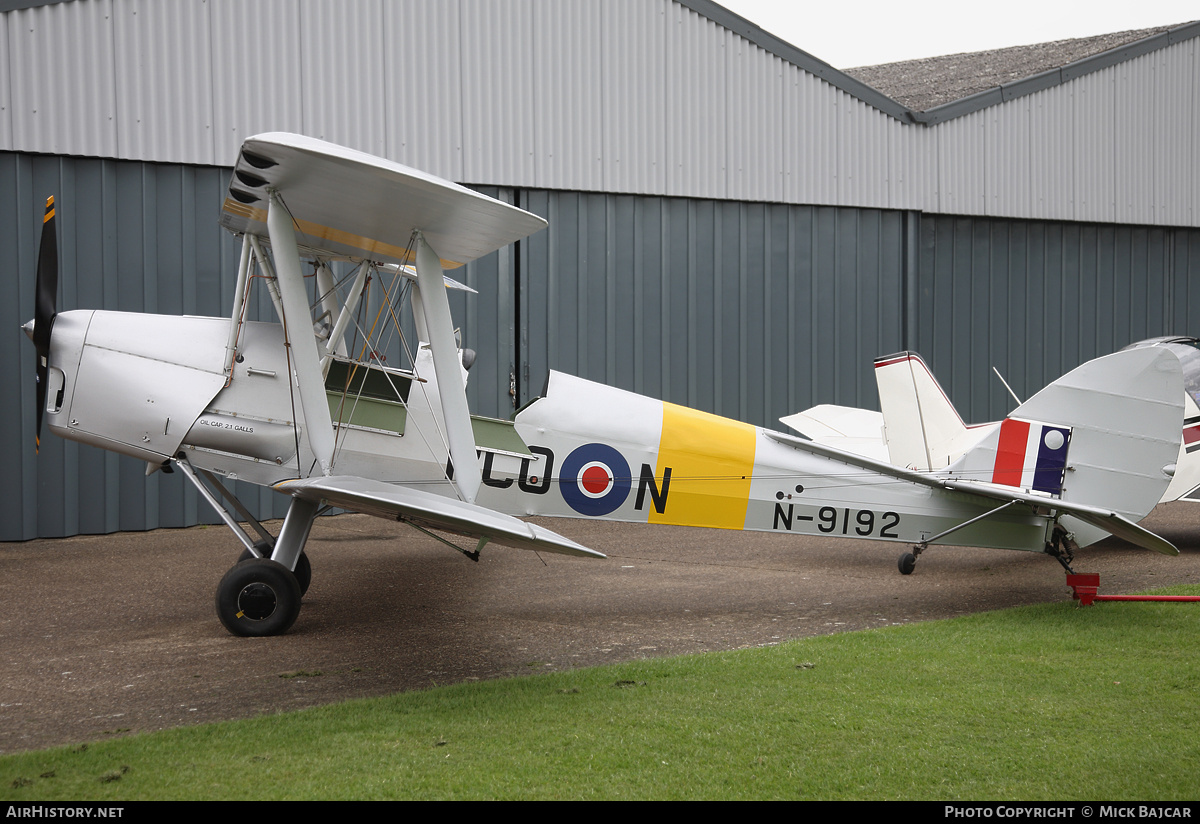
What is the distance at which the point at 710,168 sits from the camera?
40.8ft

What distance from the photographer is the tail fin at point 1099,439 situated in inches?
239

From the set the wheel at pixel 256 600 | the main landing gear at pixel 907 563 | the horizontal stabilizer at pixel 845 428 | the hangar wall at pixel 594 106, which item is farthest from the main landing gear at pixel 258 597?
the hangar wall at pixel 594 106

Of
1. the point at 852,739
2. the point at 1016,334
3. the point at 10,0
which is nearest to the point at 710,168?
the point at 1016,334

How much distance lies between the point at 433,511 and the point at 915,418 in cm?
517

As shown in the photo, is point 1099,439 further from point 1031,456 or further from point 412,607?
point 412,607

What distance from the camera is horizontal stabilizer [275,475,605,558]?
14.6 ft

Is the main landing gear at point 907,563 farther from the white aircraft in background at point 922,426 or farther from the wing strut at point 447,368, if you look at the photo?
the wing strut at point 447,368

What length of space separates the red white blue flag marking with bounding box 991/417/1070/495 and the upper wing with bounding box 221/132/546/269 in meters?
3.66

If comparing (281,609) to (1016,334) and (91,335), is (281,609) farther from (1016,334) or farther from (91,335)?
(1016,334)

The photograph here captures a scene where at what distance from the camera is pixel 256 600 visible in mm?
5508

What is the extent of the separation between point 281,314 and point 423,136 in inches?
245

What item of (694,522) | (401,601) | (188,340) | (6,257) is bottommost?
(401,601)

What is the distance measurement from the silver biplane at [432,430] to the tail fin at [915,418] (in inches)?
56.7

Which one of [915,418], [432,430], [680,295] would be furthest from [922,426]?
[680,295]
